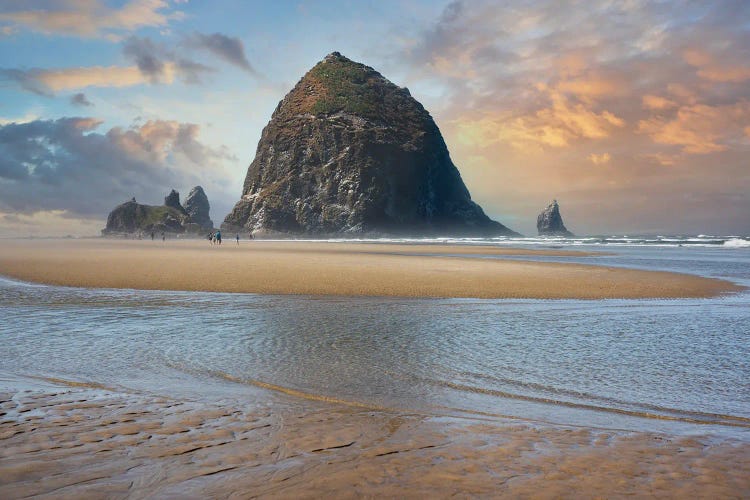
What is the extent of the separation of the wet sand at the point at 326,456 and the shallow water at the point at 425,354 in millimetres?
817

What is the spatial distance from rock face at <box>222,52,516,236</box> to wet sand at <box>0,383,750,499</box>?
136 meters

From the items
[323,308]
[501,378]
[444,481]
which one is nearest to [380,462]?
[444,481]

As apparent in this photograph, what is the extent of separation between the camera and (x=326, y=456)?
17.0ft

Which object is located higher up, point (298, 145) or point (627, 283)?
point (298, 145)

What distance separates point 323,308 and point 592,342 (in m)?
7.91

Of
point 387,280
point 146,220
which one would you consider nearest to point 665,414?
point 387,280

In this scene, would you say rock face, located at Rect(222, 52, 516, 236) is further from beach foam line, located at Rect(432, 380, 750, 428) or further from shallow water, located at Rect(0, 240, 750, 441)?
beach foam line, located at Rect(432, 380, 750, 428)

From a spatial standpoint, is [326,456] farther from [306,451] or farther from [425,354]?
[425,354]

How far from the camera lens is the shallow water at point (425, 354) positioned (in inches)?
292

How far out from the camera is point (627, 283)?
2450 centimetres

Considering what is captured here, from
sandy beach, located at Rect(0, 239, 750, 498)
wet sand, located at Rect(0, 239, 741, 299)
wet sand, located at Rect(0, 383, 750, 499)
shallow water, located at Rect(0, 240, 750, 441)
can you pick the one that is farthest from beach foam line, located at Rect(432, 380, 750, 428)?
wet sand, located at Rect(0, 239, 741, 299)

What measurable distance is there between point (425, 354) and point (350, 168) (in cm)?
13986

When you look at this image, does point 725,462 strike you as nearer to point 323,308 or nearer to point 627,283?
point 323,308

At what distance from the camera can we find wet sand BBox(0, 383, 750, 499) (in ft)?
14.6
